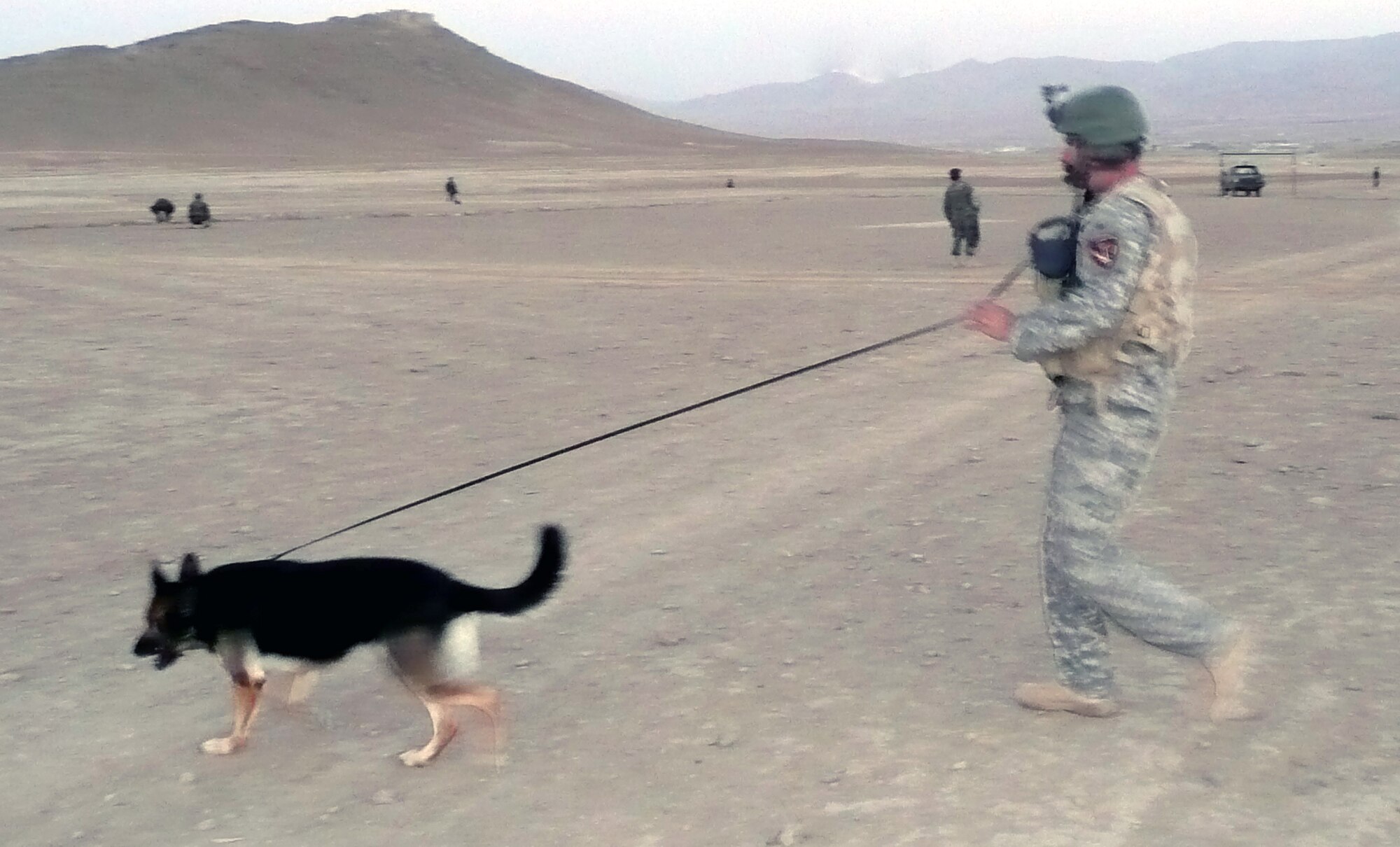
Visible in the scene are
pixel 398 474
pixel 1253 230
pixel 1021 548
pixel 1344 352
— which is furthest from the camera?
pixel 1253 230

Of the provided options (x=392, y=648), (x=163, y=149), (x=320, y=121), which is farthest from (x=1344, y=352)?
(x=320, y=121)

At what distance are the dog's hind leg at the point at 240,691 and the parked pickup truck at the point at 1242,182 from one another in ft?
154

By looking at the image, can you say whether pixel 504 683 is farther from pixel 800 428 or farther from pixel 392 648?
pixel 800 428

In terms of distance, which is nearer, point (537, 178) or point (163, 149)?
point (537, 178)

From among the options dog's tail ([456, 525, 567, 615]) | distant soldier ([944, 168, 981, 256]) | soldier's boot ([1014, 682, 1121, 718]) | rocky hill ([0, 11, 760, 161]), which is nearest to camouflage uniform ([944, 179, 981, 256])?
distant soldier ([944, 168, 981, 256])

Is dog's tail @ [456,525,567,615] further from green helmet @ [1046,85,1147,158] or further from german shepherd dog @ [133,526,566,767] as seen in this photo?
green helmet @ [1046,85,1147,158]

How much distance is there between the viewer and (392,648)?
3.93 m

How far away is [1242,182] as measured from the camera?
46625 mm

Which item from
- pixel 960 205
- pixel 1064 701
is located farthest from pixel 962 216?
pixel 1064 701

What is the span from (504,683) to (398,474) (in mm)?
3226

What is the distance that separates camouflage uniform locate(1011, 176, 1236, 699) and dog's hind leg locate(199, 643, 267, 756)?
2260mm

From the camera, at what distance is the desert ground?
153 inches

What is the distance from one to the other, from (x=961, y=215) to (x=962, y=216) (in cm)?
1

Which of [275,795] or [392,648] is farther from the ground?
[392,648]
